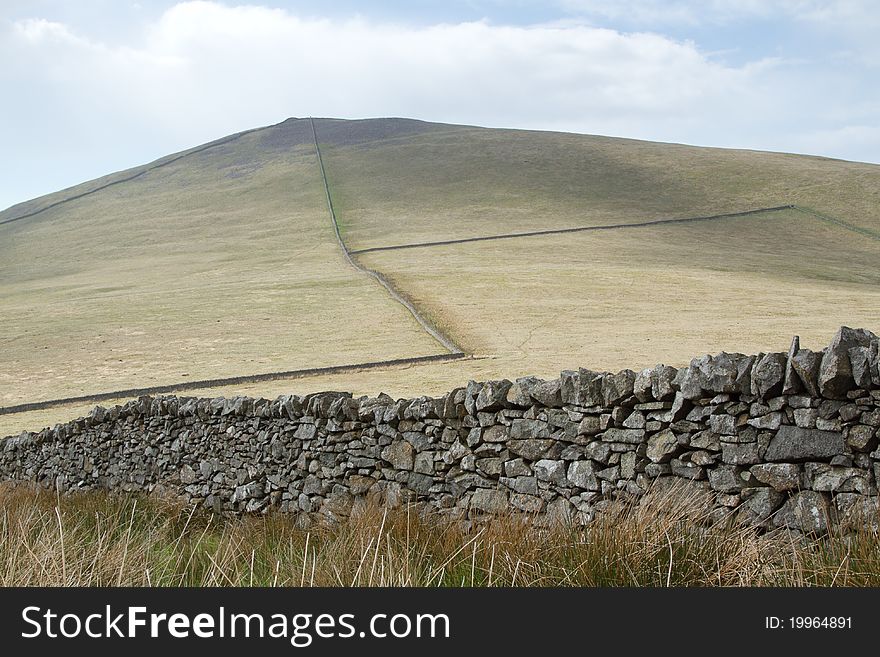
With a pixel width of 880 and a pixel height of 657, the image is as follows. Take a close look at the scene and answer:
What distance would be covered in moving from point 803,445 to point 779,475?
0.81 ft

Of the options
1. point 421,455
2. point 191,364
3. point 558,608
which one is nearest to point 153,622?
point 558,608

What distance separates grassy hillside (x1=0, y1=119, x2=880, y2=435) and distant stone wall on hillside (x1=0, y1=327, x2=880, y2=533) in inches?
434

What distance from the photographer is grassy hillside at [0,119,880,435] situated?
2761 centimetres

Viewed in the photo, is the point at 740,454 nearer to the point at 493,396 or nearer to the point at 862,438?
the point at 862,438

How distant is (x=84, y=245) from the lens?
238 feet

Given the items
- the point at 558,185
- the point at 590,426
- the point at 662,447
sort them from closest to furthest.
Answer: the point at 662,447
the point at 590,426
the point at 558,185

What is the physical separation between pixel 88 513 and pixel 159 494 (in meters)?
3.25

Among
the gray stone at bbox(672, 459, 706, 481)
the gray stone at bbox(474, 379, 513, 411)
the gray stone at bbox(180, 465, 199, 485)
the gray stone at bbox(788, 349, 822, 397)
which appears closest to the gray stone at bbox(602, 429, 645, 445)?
the gray stone at bbox(672, 459, 706, 481)

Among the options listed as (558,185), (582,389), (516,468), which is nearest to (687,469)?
(582,389)

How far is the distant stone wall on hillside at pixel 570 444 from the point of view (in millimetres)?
5281

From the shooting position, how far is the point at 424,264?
48.3 meters

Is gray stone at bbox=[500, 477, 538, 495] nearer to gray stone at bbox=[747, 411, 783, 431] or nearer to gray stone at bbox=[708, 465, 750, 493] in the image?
gray stone at bbox=[708, 465, 750, 493]

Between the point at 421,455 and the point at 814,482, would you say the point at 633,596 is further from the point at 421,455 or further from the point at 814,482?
the point at 421,455

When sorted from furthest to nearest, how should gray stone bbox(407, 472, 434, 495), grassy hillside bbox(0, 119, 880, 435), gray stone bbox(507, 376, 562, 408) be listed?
grassy hillside bbox(0, 119, 880, 435) → gray stone bbox(407, 472, 434, 495) → gray stone bbox(507, 376, 562, 408)
